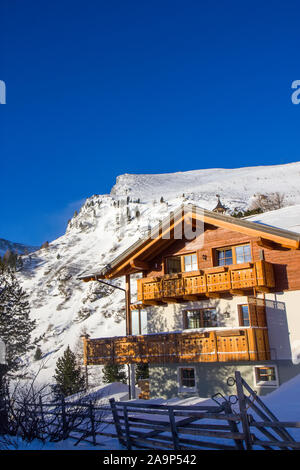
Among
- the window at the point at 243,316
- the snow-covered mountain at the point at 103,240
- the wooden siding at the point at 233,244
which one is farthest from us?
the snow-covered mountain at the point at 103,240

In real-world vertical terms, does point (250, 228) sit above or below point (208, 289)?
above

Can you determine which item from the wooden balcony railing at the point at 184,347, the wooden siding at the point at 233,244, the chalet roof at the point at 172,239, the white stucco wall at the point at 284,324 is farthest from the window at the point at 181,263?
the white stucco wall at the point at 284,324

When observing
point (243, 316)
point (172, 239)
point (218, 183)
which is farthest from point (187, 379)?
point (218, 183)

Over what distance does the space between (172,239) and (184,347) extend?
599 centimetres

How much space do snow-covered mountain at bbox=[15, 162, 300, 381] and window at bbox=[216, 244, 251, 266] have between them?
45.9 m

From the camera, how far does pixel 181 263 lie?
2270 centimetres

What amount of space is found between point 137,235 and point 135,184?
210ft

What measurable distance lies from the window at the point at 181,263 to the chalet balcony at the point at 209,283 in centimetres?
148

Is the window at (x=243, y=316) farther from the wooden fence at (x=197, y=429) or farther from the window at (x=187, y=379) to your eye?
the wooden fence at (x=197, y=429)

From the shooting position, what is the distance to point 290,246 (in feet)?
61.6

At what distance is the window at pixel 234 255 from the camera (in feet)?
67.4
